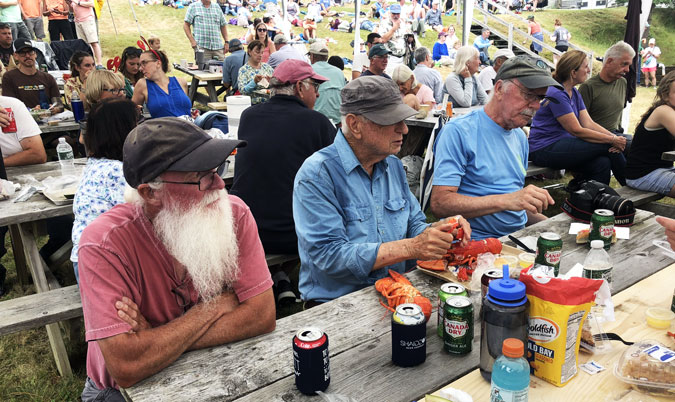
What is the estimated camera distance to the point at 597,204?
9.33 feet

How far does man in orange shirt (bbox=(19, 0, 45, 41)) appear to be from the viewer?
11551 mm

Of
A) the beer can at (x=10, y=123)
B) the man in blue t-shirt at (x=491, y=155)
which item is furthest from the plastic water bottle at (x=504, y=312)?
the beer can at (x=10, y=123)

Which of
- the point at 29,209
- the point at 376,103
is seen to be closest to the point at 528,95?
the point at 376,103

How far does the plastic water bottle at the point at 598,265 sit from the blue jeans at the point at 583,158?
11.4 ft

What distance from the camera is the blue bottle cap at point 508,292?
1344 millimetres

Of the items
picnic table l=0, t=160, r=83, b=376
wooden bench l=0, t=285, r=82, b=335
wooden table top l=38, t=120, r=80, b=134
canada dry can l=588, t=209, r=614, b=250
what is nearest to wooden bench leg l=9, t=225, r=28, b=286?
picnic table l=0, t=160, r=83, b=376

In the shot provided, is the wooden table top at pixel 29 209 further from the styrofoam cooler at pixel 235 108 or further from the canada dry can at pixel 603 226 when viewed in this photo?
the canada dry can at pixel 603 226

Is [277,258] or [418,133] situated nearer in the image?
[277,258]

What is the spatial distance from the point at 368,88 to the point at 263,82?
5480 mm

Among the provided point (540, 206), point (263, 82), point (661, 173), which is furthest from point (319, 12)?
point (540, 206)

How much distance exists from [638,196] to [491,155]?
236 cm

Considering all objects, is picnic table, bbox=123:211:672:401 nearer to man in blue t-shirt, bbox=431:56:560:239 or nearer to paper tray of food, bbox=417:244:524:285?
paper tray of food, bbox=417:244:524:285

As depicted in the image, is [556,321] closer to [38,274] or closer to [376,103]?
[376,103]

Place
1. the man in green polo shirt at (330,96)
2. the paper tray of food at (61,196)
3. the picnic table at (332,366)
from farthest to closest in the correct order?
the man in green polo shirt at (330,96), the paper tray of food at (61,196), the picnic table at (332,366)
